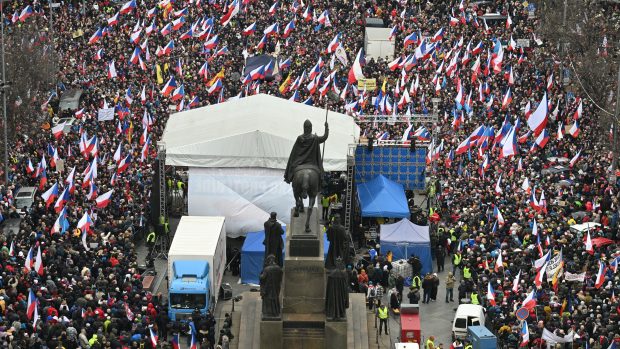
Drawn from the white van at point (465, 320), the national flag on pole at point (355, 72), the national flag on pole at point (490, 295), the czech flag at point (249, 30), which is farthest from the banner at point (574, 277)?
the czech flag at point (249, 30)

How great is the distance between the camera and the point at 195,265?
67.1 m

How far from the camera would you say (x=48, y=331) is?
5978 centimetres

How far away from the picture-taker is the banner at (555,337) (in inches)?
2391

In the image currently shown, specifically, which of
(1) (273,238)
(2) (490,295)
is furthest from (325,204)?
(1) (273,238)

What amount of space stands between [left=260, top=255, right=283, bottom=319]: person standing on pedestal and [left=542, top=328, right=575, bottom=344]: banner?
33.2 ft

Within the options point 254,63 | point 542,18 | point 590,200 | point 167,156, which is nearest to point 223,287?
point 167,156

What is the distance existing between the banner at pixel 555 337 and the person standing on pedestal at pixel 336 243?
829 cm

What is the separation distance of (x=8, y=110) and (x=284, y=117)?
1597 centimetres

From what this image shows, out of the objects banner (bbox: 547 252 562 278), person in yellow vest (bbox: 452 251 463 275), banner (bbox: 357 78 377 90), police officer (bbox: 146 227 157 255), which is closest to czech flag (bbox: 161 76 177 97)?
banner (bbox: 357 78 377 90)

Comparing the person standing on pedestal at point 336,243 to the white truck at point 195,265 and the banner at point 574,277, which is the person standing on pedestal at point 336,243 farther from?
the banner at point 574,277

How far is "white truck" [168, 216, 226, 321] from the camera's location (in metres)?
65.8

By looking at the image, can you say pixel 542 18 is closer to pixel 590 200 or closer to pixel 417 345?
pixel 590 200

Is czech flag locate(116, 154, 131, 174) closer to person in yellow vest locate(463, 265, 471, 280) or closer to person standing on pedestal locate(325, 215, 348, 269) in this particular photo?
person in yellow vest locate(463, 265, 471, 280)

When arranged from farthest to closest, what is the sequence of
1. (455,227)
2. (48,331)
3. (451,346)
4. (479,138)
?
1. (479,138)
2. (455,227)
3. (451,346)
4. (48,331)
